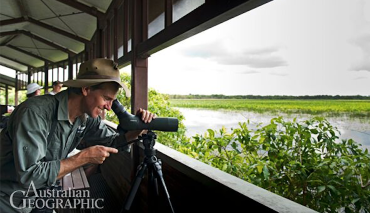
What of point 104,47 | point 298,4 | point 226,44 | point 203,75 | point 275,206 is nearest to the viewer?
point 275,206

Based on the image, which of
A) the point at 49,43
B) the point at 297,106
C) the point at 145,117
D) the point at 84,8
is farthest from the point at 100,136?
the point at 49,43

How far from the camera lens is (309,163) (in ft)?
4.98

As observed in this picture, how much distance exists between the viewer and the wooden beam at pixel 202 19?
4.22ft

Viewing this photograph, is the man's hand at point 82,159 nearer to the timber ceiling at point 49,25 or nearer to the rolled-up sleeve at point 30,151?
the rolled-up sleeve at point 30,151

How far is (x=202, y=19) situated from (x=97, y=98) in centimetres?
69

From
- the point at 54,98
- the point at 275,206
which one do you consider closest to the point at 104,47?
the point at 54,98

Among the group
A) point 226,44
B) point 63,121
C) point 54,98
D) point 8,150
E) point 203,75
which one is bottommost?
point 8,150

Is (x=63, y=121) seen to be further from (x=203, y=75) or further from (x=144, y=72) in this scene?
(x=144, y=72)

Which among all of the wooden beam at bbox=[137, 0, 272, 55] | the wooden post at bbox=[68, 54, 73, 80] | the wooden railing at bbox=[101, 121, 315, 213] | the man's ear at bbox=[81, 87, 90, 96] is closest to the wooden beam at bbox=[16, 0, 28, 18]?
Result: the wooden post at bbox=[68, 54, 73, 80]

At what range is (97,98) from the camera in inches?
58.9

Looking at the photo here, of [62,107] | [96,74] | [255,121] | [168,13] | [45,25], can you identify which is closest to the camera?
[62,107]

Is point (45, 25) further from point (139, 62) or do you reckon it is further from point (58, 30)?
point (139, 62)

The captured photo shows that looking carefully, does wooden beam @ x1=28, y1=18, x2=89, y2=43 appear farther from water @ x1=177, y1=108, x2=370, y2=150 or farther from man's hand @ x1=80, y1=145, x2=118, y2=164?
man's hand @ x1=80, y1=145, x2=118, y2=164

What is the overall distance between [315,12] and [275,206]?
75 cm
